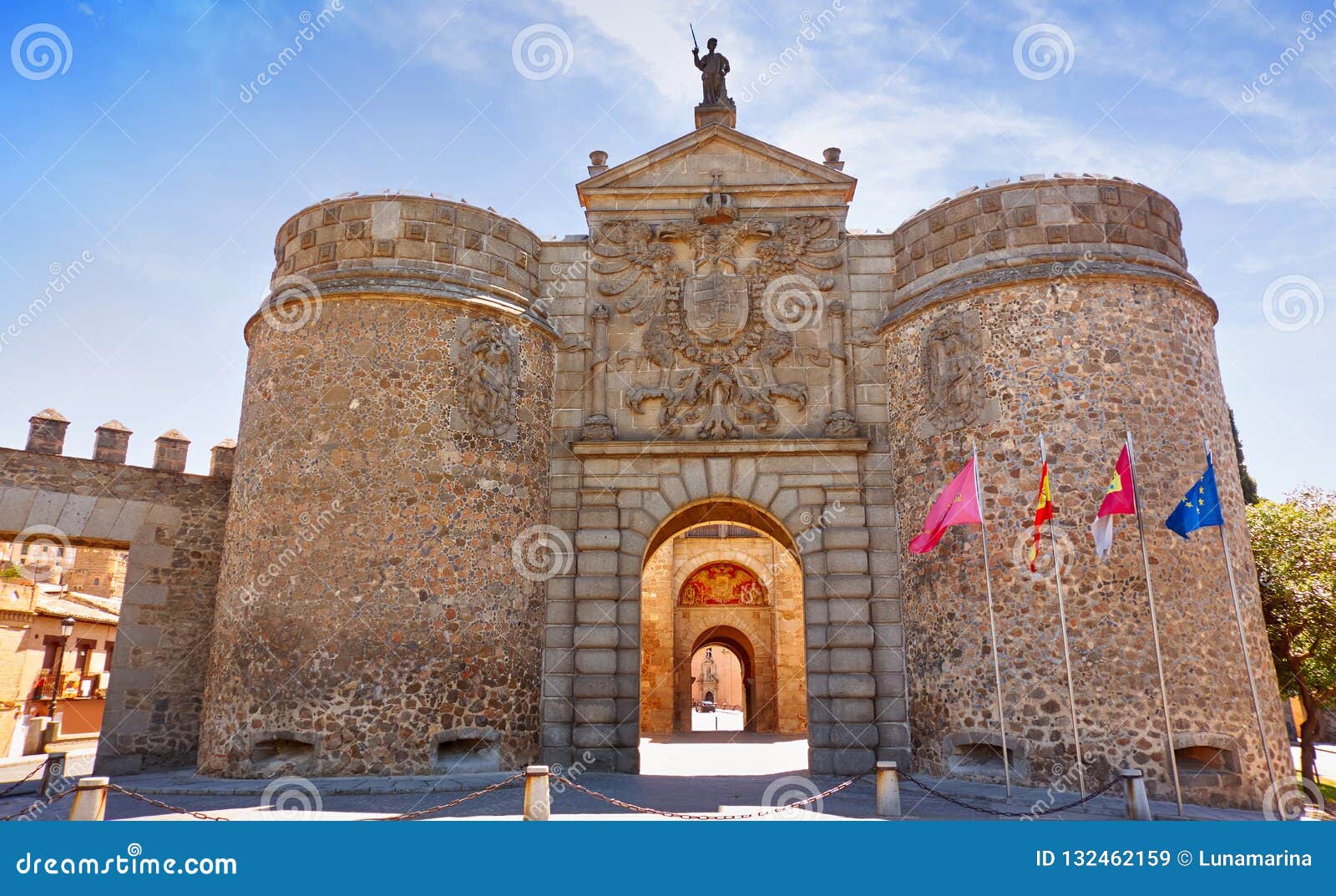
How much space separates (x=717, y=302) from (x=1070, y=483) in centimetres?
649

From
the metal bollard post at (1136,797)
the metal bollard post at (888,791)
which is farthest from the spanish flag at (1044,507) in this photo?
the metal bollard post at (888,791)

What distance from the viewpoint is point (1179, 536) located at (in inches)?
497

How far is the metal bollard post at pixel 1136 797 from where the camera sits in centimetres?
905

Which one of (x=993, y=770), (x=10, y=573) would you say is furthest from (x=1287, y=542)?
(x=10, y=573)

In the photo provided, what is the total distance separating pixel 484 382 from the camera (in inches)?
564

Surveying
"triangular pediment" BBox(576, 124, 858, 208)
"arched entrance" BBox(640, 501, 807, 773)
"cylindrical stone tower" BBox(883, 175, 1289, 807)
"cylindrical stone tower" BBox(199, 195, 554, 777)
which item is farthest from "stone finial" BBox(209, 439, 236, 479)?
"arched entrance" BBox(640, 501, 807, 773)

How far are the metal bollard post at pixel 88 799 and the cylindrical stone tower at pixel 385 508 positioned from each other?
471cm

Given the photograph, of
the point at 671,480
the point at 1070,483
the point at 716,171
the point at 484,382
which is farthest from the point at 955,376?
the point at 484,382

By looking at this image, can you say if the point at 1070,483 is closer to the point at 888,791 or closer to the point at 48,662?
the point at 888,791

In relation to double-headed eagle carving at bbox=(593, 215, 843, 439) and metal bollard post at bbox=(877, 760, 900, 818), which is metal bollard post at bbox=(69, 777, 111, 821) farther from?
double-headed eagle carving at bbox=(593, 215, 843, 439)

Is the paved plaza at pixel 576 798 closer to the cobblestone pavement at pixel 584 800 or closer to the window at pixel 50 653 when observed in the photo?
the cobblestone pavement at pixel 584 800

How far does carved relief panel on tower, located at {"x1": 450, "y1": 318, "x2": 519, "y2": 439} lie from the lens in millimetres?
14180

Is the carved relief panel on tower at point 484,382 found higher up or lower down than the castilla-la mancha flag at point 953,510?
higher up

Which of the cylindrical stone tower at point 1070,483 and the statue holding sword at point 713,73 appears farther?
the statue holding sword at point 713,73
